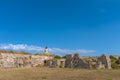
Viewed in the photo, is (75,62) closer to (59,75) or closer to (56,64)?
(56,64)

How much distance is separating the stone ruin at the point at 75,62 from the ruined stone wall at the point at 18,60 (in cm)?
545

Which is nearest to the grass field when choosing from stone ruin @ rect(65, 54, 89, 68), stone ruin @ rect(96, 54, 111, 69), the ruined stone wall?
stone ruin @ rect(96, 54, 111, 69)

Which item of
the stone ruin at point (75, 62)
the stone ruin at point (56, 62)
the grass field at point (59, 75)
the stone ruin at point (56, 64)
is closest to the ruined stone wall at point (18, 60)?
the stone ruin at point (56, 62)

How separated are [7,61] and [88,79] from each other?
58.9 feet

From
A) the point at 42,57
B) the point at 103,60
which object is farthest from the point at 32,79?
the point at 42,57

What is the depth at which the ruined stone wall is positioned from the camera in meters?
32.6

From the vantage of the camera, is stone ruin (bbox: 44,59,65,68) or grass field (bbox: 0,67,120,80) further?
stone ruin (bbox: 44,59,65,68)

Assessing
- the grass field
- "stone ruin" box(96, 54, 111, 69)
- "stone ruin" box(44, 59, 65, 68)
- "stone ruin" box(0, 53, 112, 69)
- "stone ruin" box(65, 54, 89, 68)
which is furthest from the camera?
"stone ruin" box(44, 59, 65, 68)

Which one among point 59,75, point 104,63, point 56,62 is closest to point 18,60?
point 56,62

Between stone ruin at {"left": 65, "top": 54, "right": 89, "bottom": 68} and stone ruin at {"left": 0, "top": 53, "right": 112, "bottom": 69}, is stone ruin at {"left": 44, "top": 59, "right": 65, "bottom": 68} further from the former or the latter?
stone ruin at {"left": 65, "top": 54, "right": 89, "bottom": 68}

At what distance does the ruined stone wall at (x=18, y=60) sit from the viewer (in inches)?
1283

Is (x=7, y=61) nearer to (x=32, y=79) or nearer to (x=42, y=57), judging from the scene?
(x=42, y=57)

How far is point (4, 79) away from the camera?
17.9 m

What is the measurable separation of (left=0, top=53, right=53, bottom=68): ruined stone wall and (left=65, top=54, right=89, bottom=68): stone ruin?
545 centimetres
